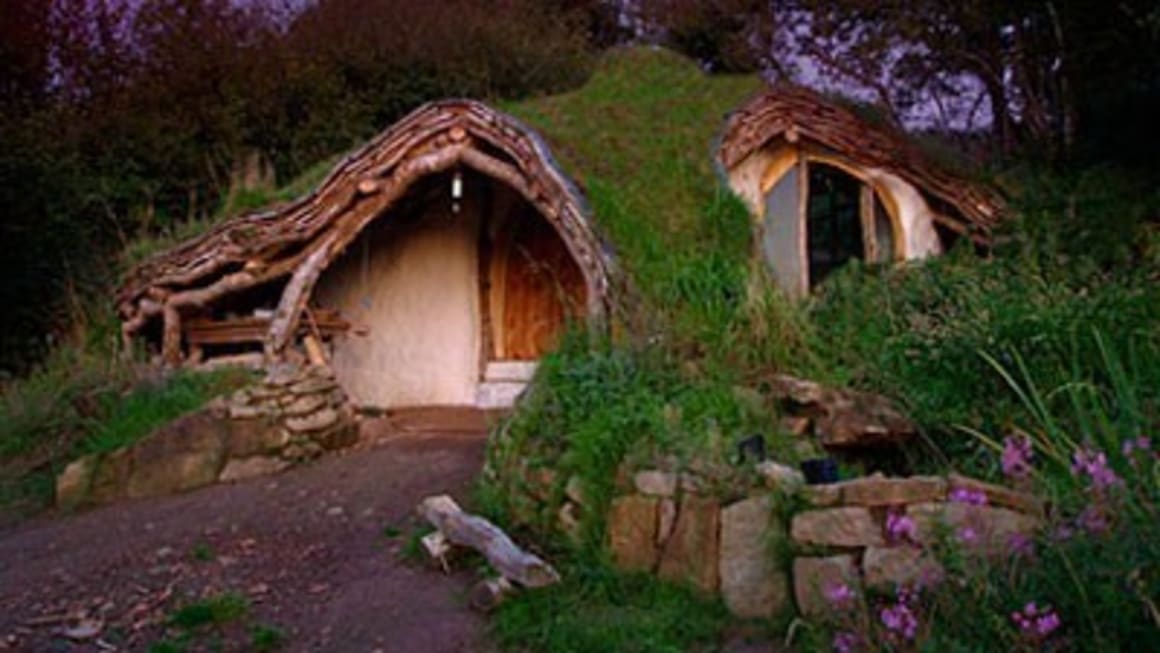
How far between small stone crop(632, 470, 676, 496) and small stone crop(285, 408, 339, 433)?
4050mm

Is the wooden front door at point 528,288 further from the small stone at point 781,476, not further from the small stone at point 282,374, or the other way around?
the small stone at point 781,476

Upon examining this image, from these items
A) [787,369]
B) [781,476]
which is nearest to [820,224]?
[787,369]

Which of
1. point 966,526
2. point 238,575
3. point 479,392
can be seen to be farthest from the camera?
point 479,392

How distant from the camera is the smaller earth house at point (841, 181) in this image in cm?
916

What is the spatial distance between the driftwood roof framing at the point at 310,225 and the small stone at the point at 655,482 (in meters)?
4.16

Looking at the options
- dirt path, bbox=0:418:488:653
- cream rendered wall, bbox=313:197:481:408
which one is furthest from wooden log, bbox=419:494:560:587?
cream rendered wall, bbox=313:197:481:408

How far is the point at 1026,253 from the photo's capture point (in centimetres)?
692

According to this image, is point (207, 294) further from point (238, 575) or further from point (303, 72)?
point (303, 72)

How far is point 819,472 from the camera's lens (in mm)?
4223

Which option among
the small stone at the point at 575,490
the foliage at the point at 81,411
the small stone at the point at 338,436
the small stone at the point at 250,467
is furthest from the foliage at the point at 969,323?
the foliage at the point at 81,411

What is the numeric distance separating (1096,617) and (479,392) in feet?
26.7

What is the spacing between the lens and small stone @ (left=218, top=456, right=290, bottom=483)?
24.3 ft

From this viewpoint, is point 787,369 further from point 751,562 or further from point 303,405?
point 303,405

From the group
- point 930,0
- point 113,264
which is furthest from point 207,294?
point 930,0
